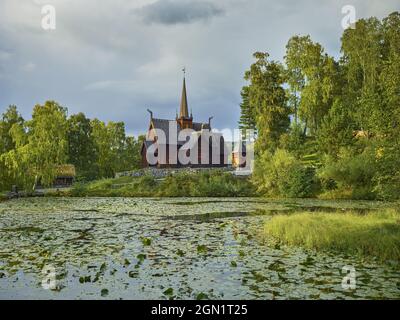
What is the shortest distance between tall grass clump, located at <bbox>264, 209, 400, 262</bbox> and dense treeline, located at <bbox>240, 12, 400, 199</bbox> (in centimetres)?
1607

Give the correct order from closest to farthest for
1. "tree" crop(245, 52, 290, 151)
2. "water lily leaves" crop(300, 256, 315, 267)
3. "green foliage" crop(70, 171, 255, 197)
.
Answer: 1. "water lily leaves" crop(300, 256, 315, 267)
2. "green foliage" crop(70, 171, 255, 197)
3. "tree" crop(245, 52, 290, 151)

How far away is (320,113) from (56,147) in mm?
35191

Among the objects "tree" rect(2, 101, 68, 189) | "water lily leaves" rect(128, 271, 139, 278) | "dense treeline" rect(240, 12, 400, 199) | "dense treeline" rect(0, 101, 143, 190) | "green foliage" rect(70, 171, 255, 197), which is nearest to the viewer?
"water lily leaves" rect(128, 271, 139, 278)

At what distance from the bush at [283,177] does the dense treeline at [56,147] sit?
2348 cm

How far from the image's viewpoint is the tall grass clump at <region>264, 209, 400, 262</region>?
12484 mm

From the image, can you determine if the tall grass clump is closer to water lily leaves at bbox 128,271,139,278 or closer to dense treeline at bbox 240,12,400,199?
water lily leaves at bbox 128,271,139,278

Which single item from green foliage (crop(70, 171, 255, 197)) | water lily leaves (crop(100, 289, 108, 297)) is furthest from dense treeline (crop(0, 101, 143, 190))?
water lily leaves (crop(100, 289, 108, 297))

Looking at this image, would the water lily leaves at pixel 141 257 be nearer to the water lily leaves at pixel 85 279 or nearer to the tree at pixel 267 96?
the water lily leaves at pixel 85 279

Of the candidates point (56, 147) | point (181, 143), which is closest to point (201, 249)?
point (56, 147)

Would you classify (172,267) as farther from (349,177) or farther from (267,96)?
(267,96)

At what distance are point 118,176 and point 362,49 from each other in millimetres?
37083

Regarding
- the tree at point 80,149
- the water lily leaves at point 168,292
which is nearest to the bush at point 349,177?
the water lily leaves at point 168,292

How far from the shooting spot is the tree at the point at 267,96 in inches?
2067
